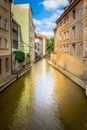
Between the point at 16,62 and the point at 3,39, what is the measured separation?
10.8 meters

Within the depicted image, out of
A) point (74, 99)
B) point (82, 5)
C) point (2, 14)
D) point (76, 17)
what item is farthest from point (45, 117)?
point (76, 17)

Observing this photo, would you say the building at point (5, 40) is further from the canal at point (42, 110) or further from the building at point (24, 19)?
the building at point (24, 19)

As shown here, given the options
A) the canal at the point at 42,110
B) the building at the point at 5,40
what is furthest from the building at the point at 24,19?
the canal at the point at 42,110

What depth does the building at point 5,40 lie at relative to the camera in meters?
21.7

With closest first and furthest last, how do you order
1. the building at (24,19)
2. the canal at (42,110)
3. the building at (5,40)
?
the canal at (42,110), the building at (5,40), the building at (24,19)

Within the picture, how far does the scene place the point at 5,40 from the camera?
23.4 m

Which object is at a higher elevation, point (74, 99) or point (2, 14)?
point (2, 14)

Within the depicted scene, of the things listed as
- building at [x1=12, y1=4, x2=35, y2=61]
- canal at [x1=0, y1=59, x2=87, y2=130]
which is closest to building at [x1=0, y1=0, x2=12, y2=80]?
canal at [x1=0, y1=59, x2=87, y2=130]

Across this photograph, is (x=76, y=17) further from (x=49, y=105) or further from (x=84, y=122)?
(x=84, y=122)

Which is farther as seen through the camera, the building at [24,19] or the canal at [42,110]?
the building at [24,19]

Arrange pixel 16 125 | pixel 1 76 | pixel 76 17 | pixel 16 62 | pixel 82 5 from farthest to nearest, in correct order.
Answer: pixel 16 62, pixel 76 17, pixel 82 5, pixel 1 76, pixel 16 125

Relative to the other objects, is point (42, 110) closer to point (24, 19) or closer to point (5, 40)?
point (5, 40)

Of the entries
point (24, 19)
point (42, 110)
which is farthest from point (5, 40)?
point (24, 19)

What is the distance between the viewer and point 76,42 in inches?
1121
